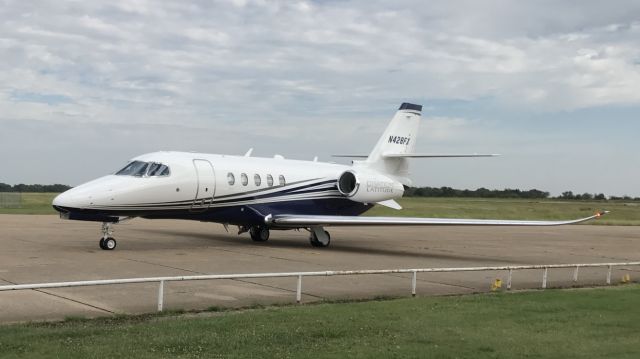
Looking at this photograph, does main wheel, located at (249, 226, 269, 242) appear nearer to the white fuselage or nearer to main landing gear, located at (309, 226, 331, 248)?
the white fuselage

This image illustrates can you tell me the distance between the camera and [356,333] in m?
8.04

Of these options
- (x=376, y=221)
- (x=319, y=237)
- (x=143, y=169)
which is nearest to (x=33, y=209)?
(x=319, y=237)

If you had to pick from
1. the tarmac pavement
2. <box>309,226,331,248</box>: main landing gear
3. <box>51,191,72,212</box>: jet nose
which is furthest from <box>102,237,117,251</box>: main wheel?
<box>309,226,331,248</box>: main landing gear

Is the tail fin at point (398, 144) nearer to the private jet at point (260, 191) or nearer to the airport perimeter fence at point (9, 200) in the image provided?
the private jet at point (260, 191)

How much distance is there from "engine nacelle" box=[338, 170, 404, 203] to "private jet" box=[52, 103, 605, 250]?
0.04 metres

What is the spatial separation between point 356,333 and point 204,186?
1304 cm

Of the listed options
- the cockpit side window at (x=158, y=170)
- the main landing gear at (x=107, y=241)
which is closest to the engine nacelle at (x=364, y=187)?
the cockpit side window at (x=158, y=170)

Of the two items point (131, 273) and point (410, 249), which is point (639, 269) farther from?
point (131, 273)

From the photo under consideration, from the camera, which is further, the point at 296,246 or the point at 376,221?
the point at 296,246

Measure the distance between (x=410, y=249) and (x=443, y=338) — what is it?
15.2m

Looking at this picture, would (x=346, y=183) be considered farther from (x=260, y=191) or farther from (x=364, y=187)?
(x=260, y=191)

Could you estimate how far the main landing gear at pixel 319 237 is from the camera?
74.3 feet

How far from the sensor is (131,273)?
13812 mm

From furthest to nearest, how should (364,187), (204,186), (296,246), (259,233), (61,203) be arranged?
(364,187), (259,233), (296,246), (204,186), (61,203)
